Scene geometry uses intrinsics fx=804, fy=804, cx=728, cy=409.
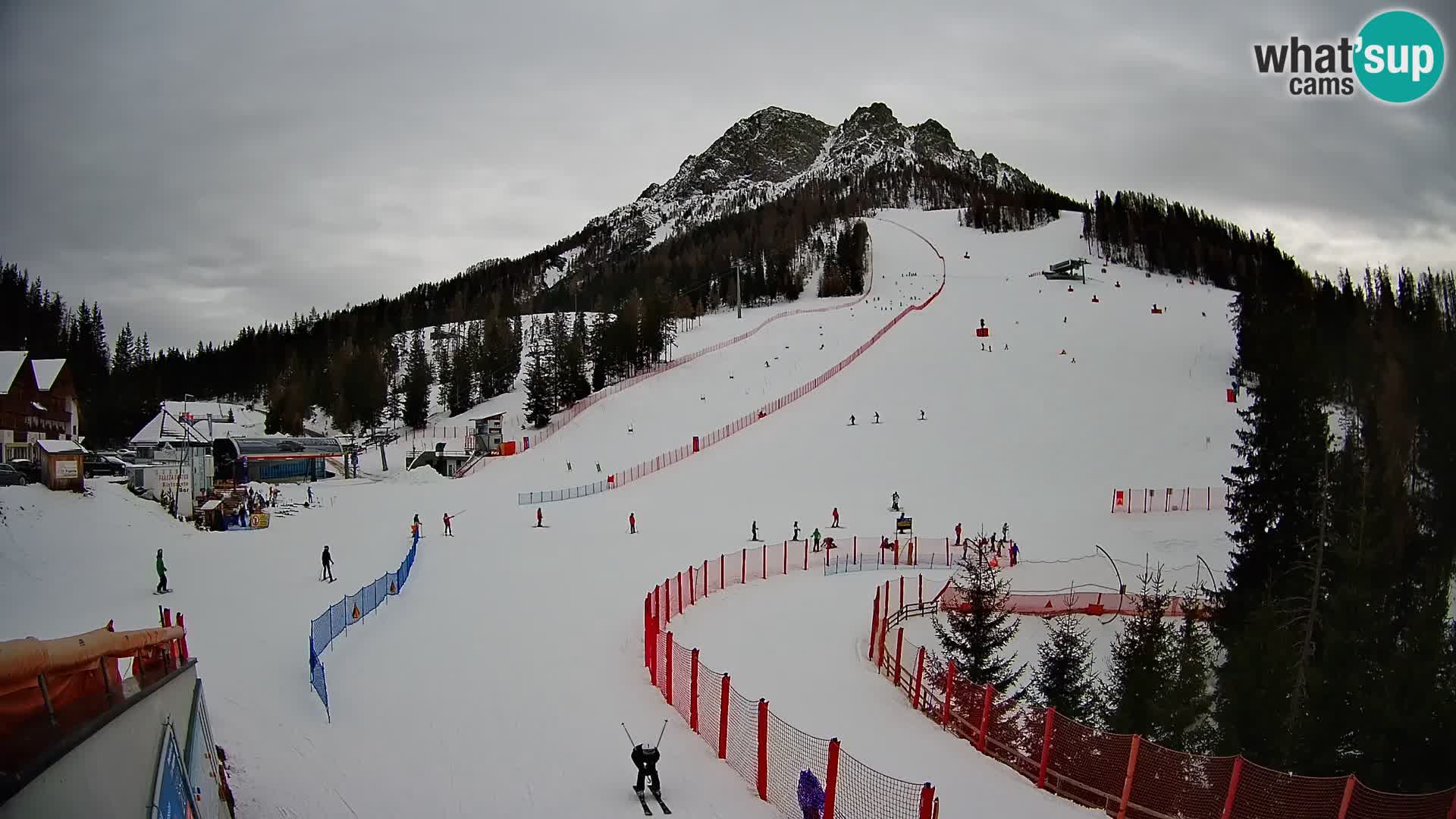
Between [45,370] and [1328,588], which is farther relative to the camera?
[1328,588]

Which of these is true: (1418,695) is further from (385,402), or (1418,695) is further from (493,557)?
(385,402)

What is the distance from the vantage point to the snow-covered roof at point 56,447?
1018 inches

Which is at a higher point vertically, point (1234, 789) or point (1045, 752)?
point (1234, 789)

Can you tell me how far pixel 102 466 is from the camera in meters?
41.8

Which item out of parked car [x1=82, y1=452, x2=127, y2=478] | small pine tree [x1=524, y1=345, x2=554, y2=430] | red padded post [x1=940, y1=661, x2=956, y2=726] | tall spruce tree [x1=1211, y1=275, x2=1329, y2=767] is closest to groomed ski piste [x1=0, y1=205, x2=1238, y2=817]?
red padded post [x1=940, y1=661, x2=956, y2=726]

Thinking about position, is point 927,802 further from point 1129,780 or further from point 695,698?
point 695,698

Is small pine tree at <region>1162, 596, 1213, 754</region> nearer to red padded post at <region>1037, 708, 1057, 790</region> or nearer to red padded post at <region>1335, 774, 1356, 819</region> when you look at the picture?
red padded post at <region>1037, 708, 1057, 790</region>

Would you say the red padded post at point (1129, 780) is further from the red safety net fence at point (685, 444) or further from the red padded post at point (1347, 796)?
the red safety net fence at point (685, 444)

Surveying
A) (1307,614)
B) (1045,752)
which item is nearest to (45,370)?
(1045,752)

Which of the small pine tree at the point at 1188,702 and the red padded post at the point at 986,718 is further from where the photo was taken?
the small pine tree at the point at 1188,702

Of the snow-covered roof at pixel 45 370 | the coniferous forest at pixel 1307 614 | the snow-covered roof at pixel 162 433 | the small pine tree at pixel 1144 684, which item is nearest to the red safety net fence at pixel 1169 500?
the coniferous forest at pixel 1307 614

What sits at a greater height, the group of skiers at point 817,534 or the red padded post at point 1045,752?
the red padded post at point 1045,752

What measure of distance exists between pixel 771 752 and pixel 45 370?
21.2 m

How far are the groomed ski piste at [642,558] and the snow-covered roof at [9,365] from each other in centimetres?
311
